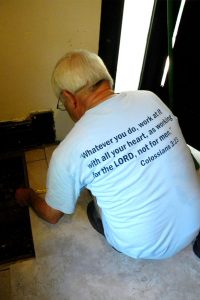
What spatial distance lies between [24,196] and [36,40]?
78 cm

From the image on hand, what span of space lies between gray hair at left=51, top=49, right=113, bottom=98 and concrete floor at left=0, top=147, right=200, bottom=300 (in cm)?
75

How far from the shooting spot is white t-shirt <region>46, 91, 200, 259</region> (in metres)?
0.80

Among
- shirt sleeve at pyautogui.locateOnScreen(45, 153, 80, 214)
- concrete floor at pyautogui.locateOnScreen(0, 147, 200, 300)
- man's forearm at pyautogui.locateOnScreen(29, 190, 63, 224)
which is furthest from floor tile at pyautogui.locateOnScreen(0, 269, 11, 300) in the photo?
shirt sleeve at pyautogui.locateOnScreen(45, 153, 80, 214)

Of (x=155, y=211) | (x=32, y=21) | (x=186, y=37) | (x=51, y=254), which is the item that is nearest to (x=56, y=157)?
(x=155, y=211)

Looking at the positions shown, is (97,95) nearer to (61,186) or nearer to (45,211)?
(61,186)

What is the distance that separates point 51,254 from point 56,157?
58 cm

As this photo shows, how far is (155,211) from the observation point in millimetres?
882

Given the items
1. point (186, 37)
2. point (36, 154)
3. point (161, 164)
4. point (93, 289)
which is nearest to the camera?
point (161, 164)

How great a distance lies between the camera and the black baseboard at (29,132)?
1520 millimetres

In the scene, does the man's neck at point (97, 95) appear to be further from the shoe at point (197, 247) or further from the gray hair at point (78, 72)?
the shoe at point (197, 247)

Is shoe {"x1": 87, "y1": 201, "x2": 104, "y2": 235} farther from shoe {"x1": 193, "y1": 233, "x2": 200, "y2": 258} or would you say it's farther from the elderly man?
shoe {"x1": 193, "y1": 233, "x2": 200, "y2": 258}

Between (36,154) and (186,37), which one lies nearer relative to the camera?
(186,37)

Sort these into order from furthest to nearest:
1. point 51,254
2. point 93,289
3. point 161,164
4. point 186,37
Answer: point 186,37, point 51,254, point 93,289, point 161,164

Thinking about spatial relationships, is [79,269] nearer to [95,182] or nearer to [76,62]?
[95,182]
